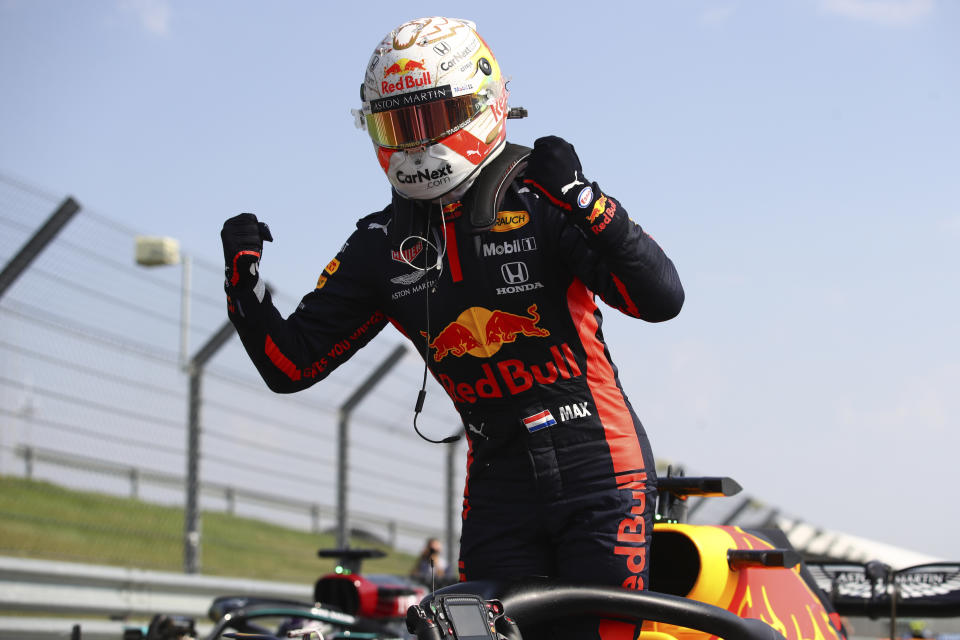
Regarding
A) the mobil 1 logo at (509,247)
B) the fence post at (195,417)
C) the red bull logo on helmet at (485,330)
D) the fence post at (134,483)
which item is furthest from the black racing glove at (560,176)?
the fence post at (195,417)

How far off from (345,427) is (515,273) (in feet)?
24.8

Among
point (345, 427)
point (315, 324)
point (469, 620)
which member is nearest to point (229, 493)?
point (345, 427)

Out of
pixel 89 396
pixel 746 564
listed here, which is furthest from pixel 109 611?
pixel 746 564

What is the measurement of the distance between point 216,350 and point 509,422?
625 centimetres

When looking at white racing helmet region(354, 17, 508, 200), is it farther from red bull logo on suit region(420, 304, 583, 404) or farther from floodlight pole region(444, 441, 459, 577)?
floodlight pole region(444, 441, 459, 577)

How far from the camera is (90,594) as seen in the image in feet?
22.1

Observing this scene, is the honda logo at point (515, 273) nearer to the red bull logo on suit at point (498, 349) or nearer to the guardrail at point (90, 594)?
the red bull logo on suit at point (498, 349)

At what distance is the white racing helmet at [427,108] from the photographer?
9.52 ft

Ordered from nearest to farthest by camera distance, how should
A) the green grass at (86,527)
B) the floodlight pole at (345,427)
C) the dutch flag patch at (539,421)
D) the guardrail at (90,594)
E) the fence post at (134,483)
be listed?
the dutch flag patch at (539,421), the guardrail at (90,594), the green grass at (86,527), the fence post at (134,483), the floodlight pole at (345,427)

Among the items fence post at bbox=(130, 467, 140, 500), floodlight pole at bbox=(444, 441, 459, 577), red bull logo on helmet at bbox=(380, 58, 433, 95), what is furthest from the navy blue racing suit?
floodlight pole at bbox=(444, 441, 459, 577)

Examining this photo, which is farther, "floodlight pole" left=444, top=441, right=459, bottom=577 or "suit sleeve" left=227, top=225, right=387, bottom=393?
"floodlight pole" left=444, top=441, right=459, bottom=577

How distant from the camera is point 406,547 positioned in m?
11.3

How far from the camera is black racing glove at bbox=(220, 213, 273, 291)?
116 inches

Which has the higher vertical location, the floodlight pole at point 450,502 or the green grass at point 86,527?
the floodlight pole at point 450,502
